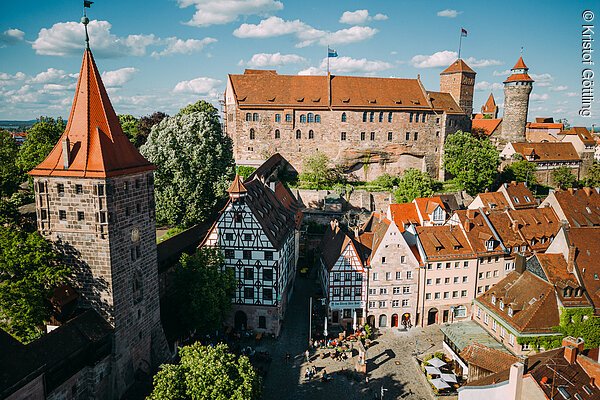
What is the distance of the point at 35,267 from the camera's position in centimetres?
2147

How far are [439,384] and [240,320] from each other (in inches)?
573

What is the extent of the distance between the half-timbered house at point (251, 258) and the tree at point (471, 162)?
33.6 metres

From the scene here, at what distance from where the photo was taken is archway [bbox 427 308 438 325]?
1526 inches

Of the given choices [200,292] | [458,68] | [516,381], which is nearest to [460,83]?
[458,68]

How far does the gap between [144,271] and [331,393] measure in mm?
13444

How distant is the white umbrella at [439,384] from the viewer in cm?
2825

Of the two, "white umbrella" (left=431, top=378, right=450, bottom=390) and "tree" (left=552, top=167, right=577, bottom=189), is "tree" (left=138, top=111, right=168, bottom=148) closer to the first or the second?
"white umbrella" (left=431, top=378, right=450, bottom=390)

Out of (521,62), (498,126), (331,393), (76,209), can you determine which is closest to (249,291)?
(331,393)

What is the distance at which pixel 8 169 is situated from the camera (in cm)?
3694

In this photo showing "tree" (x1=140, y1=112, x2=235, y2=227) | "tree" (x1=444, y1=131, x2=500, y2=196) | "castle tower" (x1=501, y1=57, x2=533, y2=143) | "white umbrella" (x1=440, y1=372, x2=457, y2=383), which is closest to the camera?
"white umbrella" (x1=440, y1=372, x2=457, y2=383)

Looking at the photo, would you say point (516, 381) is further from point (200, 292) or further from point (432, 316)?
point (432, 316)

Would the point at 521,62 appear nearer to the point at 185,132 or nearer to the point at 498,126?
the point at 498,126

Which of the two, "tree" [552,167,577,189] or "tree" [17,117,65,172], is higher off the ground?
"tree" [17,117,65,172]

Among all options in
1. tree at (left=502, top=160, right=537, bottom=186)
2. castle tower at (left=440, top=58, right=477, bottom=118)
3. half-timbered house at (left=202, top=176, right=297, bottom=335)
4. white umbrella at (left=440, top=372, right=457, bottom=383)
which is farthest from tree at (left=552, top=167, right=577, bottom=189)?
half-timbered house at (left=202, top=176, right=297, bottom=335)
